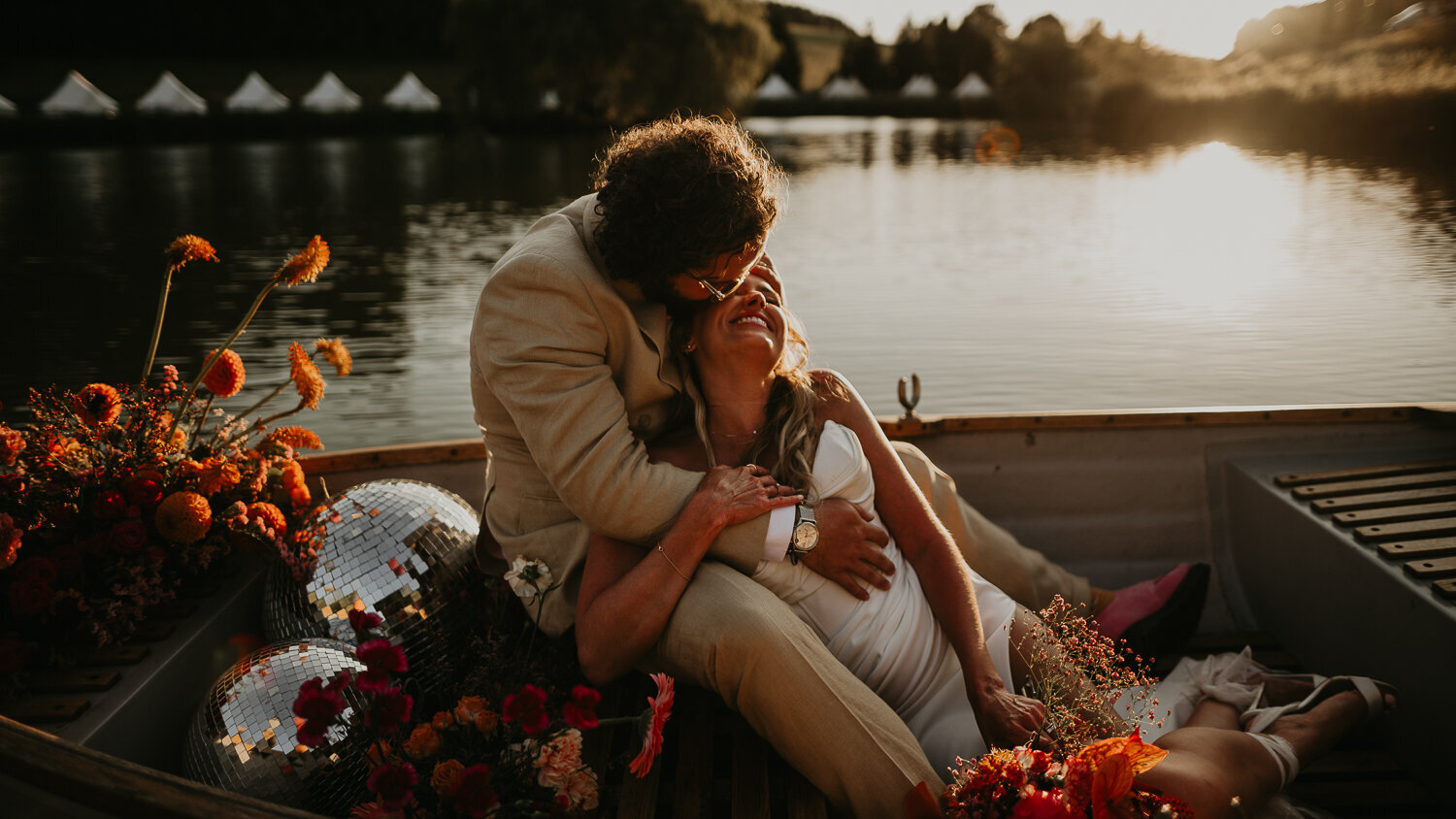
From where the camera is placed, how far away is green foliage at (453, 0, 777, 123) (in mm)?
21922

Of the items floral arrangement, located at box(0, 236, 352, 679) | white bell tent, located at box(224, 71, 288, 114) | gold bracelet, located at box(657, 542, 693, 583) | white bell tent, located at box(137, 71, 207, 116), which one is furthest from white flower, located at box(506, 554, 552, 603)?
white bell tent, located at box(224, 71, 288, 114)

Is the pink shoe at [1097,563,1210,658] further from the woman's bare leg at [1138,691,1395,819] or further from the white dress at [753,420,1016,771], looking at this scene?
the white dress at [753,420,1016,771]

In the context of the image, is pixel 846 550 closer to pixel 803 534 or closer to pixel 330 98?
pixel 803 534

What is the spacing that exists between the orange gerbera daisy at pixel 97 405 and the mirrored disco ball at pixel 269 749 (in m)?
0.68

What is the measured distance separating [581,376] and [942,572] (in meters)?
0.79

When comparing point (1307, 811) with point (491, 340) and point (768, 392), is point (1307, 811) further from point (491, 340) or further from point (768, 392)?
point (491, 340)

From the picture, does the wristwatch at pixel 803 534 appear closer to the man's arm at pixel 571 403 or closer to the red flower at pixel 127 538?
the man's arm at pixel 571 403

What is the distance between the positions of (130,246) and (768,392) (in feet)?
37.6

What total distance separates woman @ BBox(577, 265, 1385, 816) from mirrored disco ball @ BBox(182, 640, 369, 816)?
1.55 feet

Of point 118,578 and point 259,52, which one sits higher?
point 259,52

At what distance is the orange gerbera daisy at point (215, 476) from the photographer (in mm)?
2207

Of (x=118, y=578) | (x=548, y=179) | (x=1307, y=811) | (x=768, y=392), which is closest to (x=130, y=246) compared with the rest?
(x=548, y=179)

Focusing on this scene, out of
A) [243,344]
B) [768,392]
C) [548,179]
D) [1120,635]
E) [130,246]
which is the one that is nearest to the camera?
[768,392]

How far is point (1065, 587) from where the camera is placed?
2.56 m
